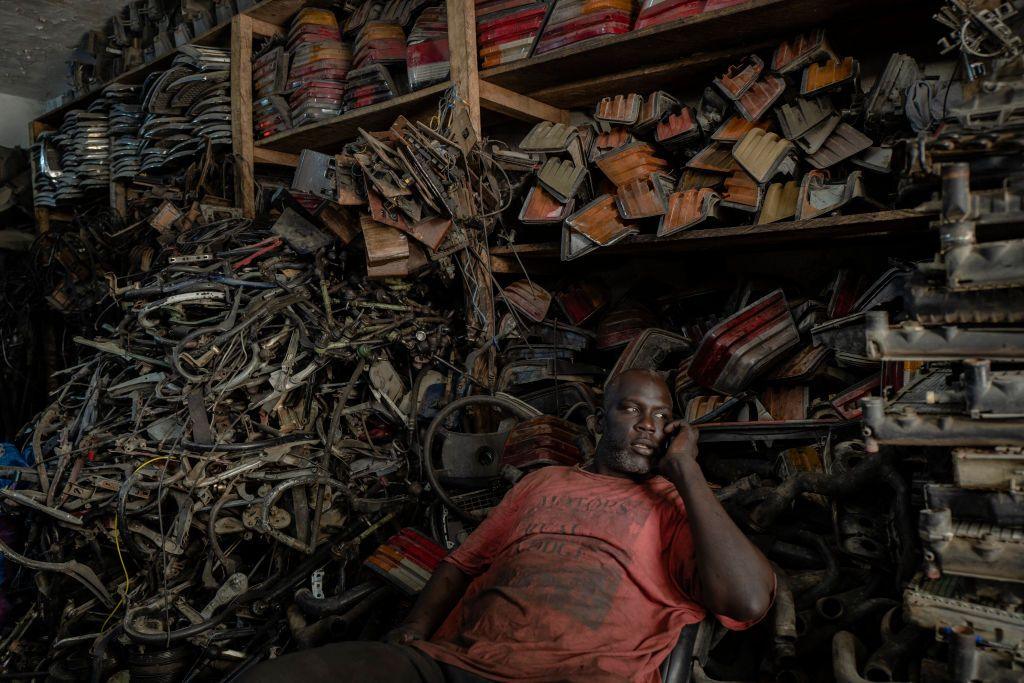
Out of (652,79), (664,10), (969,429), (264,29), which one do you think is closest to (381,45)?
(264,29)

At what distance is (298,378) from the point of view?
→ 166 inches

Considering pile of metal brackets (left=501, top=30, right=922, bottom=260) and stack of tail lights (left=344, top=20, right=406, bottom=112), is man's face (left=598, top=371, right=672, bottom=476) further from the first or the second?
stack of tail lights (left=344, top=20, right=406, bottom=112)

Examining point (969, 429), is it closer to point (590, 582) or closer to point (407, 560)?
point (590, 582)

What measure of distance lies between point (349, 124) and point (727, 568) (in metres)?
4.45

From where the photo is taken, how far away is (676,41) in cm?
404

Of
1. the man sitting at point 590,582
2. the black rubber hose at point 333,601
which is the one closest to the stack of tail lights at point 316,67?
the black rubber hose at point 333,601

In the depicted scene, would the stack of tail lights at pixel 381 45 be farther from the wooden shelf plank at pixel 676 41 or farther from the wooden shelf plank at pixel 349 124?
the wooden shelf plank at pixel 676 41

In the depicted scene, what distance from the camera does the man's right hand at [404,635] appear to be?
8.00 feet

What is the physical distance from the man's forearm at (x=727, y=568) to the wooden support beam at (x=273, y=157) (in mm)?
5113

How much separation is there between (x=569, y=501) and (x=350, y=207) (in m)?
2.66

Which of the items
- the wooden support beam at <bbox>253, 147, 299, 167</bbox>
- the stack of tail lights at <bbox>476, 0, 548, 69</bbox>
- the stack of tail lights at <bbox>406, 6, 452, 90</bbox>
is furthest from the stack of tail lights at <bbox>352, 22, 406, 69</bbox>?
the wooden support beam at <bbox>253, 147, 299, 167</bbox>

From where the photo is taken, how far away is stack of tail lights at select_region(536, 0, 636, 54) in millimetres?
4191

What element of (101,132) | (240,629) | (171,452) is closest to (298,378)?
(171,452)

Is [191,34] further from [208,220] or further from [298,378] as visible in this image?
[298,378]
